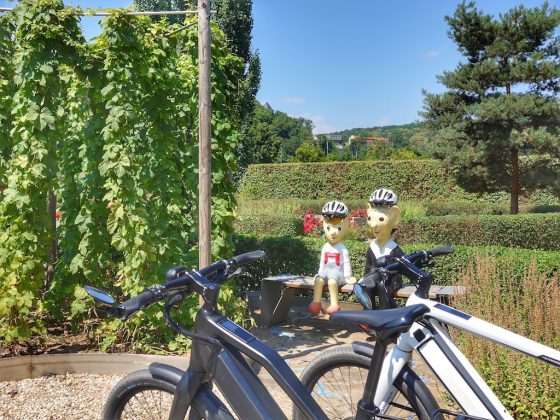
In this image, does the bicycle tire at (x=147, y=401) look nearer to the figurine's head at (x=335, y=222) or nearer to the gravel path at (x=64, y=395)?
the gravel path at (x=64, y=395)

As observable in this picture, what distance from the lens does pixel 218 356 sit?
2061 millimetres

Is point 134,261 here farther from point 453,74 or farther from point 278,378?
point 453,74

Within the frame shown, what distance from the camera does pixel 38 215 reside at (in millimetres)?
4574

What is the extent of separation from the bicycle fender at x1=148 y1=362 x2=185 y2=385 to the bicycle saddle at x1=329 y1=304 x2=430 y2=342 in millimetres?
650

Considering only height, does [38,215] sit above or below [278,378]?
above

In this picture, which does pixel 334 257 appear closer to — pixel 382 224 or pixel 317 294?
pixel 317 294

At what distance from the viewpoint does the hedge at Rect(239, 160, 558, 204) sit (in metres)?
22.9

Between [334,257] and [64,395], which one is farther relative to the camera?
[334,257]

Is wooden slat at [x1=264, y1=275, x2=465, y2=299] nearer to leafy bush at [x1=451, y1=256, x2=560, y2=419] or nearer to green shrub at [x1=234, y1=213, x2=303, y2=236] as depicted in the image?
leafy bush at [x1=451, y1=256, x2=560, y2=419]

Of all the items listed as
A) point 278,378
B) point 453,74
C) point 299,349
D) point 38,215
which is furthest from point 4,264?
point 453,74

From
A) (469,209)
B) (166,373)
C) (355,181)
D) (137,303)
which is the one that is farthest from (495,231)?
(355,181)

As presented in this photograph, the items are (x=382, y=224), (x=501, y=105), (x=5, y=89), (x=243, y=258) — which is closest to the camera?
(x=243, y=258)

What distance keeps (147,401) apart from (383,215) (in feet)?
9.63

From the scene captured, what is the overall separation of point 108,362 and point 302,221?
8.49 m
